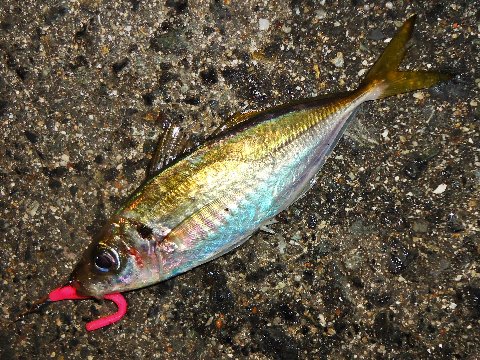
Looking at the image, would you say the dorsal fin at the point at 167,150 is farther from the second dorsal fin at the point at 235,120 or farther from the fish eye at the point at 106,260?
the fish eye at the point at 106,260

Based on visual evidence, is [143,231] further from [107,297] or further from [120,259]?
[107,297]

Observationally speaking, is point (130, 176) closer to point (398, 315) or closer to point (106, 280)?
point (106, 280)

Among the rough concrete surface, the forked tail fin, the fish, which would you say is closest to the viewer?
the fish

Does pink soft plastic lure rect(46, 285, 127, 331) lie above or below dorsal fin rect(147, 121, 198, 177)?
below

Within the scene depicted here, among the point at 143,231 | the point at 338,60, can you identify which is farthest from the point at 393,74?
the point at 143,231

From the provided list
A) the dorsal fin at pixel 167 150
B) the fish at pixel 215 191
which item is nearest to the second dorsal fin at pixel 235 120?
the fish at pixel 215 191

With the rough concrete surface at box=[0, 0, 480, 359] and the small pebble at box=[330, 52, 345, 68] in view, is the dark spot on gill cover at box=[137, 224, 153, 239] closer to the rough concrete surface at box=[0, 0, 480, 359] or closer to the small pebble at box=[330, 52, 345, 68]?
the rough concrete surface at box=[0, 0, 480, 359]

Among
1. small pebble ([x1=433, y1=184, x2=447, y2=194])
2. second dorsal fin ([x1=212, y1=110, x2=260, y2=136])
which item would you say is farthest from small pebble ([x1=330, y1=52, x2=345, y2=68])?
small pebble ([x1=433, y1=184, x2=447, y2=194])

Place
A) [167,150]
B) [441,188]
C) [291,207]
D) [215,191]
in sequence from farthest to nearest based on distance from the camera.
→ [291,207], [441,188], [167,150], [215,191]
